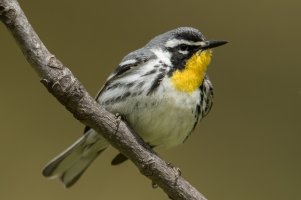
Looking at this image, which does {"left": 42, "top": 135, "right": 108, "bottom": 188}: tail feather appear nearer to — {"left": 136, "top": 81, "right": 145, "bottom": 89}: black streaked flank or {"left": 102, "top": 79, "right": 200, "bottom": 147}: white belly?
{"left": 102, "top": 79, "right": 200, "bottom": 147}: white belly

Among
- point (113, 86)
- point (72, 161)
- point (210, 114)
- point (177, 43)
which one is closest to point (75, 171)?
point (72, 161)

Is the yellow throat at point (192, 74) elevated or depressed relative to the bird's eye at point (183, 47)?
depressed

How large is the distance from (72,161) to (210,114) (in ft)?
3.59

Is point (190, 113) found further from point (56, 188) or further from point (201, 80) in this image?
point (56, 188)

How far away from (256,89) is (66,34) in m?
1.18

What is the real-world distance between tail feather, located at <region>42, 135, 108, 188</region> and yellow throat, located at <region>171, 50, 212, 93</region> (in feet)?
1.90

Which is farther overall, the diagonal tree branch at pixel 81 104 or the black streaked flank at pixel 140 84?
the black streaked flank at pixel 140 84

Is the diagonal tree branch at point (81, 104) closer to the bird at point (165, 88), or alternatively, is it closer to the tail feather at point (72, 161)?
the bird at point (165, 88)

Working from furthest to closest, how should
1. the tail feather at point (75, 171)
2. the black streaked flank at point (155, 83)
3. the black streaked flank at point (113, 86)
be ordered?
1. the tail feather at point (75, 171)
2. the black streaked flank at point (113, 86)
3. the black streaked flank at point (155, 83)

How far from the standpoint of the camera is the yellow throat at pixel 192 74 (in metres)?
2.55

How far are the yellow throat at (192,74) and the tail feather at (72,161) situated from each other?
578 millimetres

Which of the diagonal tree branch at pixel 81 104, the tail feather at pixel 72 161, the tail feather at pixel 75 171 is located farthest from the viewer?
the tail feather at pixel 75 171

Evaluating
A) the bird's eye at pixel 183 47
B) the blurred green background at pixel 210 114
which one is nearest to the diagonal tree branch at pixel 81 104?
the bird's eye at pixel 183 47

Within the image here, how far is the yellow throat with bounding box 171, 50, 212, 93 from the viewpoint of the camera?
100 inches
